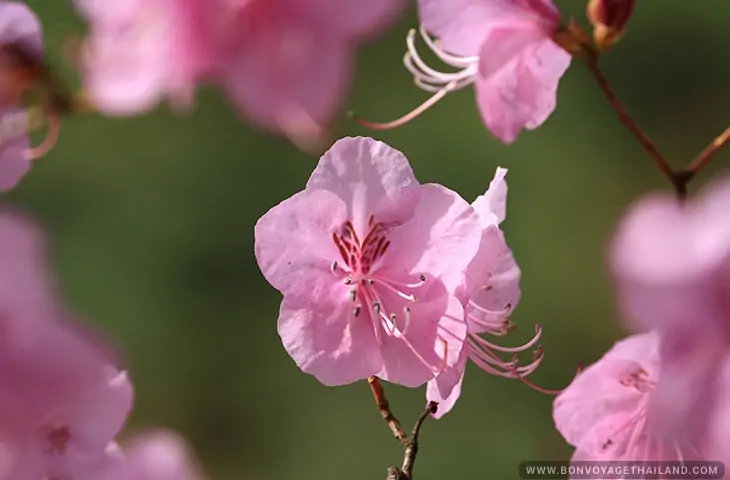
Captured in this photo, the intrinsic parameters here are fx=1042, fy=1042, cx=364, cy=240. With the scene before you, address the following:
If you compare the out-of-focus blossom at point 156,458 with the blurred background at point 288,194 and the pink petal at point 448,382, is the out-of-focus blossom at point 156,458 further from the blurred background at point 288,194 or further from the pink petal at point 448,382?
the blurred background at point 288,194

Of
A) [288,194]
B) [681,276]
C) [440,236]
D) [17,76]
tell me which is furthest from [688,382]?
[288,194]

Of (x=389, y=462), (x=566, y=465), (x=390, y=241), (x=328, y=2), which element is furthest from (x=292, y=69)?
(x=389, y=462)

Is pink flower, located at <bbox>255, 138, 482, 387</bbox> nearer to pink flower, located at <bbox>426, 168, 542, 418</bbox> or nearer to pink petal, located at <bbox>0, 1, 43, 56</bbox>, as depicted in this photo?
pink flower, located at <bbox>426, 168, 542, 418</bbox>

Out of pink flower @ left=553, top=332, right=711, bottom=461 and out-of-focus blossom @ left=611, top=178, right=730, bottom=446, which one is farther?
pink flower @ left=553, top=332, right=711, bottom=461

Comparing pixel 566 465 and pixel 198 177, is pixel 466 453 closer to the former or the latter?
pixel 198 177

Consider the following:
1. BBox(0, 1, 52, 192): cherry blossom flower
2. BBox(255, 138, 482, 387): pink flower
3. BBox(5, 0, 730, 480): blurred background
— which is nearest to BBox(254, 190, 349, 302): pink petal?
BBox(255, 138, 482, 387): pink flower

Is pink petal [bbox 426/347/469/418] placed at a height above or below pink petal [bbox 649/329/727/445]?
below
